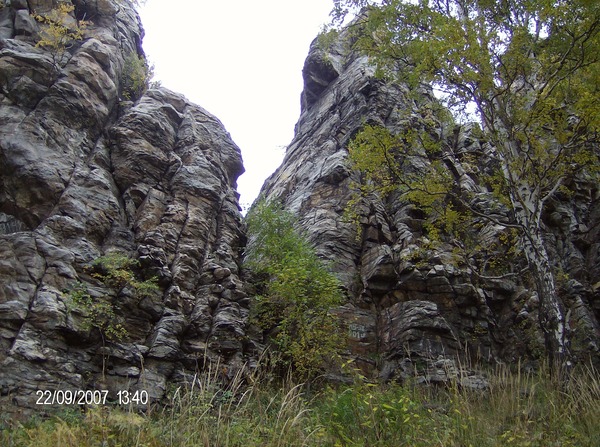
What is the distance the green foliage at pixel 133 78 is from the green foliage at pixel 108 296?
Answer: 31.6 feet

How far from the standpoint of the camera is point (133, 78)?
19.6 metres

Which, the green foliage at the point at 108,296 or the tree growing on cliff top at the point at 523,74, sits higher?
the tree growing on cliff top at the point at 523,74

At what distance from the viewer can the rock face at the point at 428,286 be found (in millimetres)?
11703

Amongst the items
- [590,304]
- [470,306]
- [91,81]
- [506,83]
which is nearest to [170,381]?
[470,306]

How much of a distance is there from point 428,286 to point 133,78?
14834 millimetres

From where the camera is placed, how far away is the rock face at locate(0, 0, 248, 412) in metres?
9.91

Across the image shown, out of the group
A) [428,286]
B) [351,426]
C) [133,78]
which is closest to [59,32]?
[133,78]

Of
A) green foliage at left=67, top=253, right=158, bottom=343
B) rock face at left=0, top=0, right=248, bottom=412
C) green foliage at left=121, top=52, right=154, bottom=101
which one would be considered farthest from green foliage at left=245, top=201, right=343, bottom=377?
green foliage at left=121, top=52, right=154, bottom=101

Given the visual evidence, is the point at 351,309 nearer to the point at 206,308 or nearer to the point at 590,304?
the point at 206,308

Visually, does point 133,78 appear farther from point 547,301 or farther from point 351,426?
point 351,426

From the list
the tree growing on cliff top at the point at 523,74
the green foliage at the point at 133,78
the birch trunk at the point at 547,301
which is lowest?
the birch trunk at the point at 547,301

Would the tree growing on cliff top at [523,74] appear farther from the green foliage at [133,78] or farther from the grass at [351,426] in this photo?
the green foliage at [133,78]
